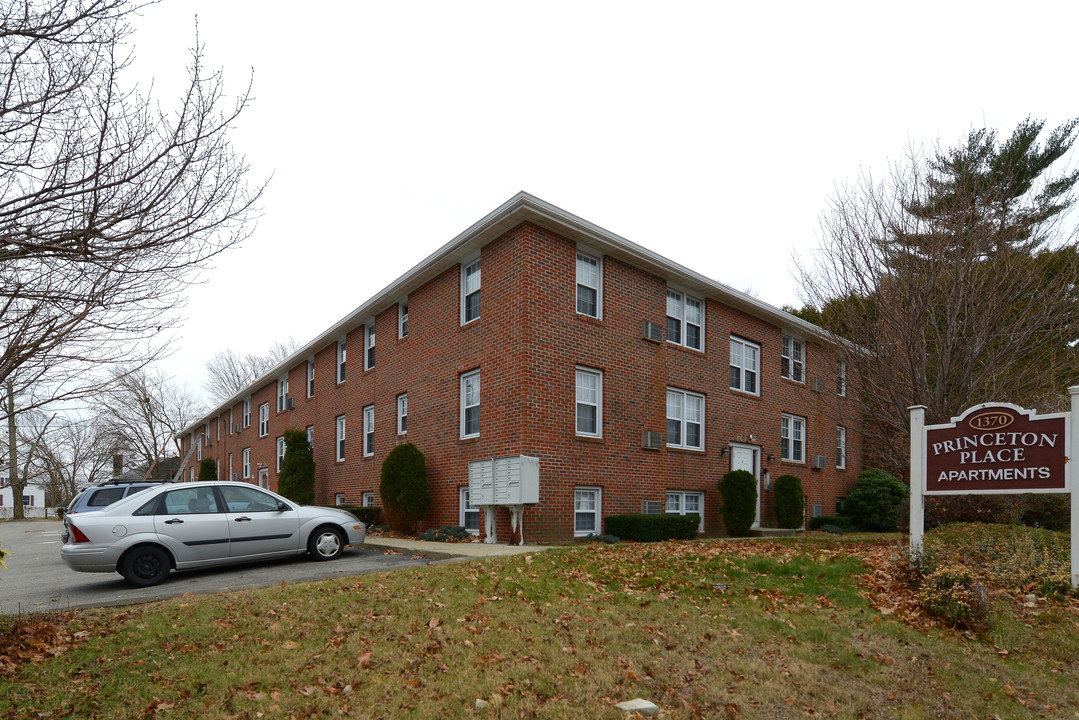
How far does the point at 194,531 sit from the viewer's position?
1084 cm

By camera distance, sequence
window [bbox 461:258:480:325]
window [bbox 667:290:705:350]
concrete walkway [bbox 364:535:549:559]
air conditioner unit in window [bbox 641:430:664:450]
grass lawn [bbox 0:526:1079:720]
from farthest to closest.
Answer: window [bbox 667:290:705:350] → air conditioner unit in window [bbox 641:430:664:450] → window [bbox 461:258:480:325] → concrete walkway [bbox 364:535:549:559] → grass lawn [bbox 0:526:1079:720]

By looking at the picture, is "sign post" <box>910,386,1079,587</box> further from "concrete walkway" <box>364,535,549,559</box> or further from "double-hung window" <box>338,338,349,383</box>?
"double-hung window" <box>338,338,349,383</box>

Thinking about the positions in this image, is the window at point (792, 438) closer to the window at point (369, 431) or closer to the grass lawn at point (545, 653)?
the window at point (369, 431)

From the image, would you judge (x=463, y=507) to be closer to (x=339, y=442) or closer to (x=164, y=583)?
(x=164, y=583)

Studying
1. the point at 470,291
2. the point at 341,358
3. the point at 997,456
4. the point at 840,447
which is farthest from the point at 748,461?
the point at 341,358

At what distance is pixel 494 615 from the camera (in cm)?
741

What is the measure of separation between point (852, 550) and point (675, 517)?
15.5 ft

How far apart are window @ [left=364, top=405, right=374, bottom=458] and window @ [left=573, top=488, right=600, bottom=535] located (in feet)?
26.9

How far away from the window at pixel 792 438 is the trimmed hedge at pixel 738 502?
437 centimetres

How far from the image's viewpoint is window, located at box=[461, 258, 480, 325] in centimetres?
1750

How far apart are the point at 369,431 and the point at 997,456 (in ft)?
55.3

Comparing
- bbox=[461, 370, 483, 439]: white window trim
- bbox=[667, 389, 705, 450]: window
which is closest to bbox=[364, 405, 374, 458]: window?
bbox=[461, 370, 483, 439]: white window trim

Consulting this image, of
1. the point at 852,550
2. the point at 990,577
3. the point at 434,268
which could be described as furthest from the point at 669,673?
the point at 434,268

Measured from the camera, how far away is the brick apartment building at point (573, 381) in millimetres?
15750
